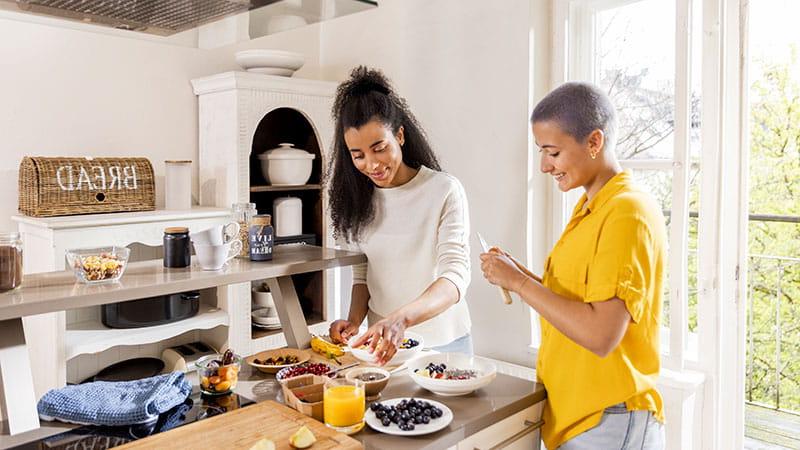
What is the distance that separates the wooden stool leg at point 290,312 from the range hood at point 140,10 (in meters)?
0.76

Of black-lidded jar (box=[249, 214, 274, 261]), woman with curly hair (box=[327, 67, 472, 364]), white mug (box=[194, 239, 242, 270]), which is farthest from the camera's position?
woman with curly hair (box=[327, 67, 472, 364])

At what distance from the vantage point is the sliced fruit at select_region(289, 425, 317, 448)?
1.16 m

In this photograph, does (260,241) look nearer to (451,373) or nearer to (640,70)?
(451,373)

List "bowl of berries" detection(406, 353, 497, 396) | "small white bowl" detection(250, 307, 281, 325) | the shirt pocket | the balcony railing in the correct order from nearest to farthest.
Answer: the shirt pocket, "bowl of berries" detection(406, 353, 497, 396), the balcony railing, "small white bowl" detection(250, 307, 281, 325)

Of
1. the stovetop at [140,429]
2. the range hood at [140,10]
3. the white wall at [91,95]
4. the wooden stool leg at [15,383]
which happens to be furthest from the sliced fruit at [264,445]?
the white wall at [91,95]

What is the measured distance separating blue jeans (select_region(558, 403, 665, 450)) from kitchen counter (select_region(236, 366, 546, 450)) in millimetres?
173

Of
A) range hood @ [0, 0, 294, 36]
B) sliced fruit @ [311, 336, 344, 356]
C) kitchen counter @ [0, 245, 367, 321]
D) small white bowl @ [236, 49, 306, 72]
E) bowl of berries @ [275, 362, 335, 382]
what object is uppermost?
small white bowl @ [236, 49, 306, 72]

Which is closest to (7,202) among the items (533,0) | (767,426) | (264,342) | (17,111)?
(17,111)

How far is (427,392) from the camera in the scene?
150 centimetres

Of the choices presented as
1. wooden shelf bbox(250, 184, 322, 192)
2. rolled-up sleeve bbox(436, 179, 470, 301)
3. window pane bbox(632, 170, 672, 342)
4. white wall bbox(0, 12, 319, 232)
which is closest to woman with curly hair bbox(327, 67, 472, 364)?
rolled-up sleeve bbox(436, 179, 470, 301)

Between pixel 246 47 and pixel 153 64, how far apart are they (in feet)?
1.82

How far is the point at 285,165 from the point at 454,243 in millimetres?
1495

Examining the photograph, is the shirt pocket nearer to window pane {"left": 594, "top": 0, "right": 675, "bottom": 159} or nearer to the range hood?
the range hood

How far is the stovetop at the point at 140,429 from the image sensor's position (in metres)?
A: 1.23
